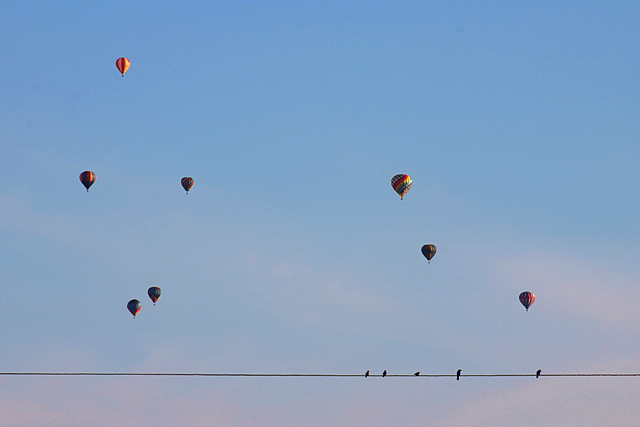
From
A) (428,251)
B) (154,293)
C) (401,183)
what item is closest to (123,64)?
(154,293)

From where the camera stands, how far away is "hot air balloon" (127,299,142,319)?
93.5m

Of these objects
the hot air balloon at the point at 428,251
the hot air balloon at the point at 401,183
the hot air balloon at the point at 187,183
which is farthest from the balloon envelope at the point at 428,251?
the hot air balloon at the point at 187,183

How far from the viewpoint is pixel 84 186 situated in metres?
94.8

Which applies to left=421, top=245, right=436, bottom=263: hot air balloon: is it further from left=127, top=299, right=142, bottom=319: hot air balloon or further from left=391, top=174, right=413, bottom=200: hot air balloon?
left=127, top=299, right=142, bottom=319: hot air balloon

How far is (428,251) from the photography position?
90.3 metres

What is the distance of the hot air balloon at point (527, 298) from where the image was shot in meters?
86.8

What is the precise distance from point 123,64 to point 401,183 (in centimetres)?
2713

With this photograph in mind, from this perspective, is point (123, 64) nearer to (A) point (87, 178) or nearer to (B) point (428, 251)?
(A) point (87, 178)

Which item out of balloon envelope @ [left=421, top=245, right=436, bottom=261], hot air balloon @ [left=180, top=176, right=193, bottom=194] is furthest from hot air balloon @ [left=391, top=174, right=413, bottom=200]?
hot air balloon @ [left=180, top=176, right=193, bottom=194]

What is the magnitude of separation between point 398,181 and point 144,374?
57820 millimetres

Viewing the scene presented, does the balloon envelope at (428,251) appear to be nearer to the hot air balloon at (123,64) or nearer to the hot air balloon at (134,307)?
the hot air balloon at (134,307)

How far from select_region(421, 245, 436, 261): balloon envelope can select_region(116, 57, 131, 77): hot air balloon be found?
30556mm

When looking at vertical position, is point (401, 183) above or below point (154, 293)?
above

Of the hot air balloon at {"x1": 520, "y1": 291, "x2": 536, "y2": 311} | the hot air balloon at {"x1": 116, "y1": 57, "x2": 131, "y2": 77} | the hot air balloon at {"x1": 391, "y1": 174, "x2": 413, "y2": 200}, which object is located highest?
the hot air balloon at {"x1": 116, "y1": 57, "x2": 131, "y2": 77}
